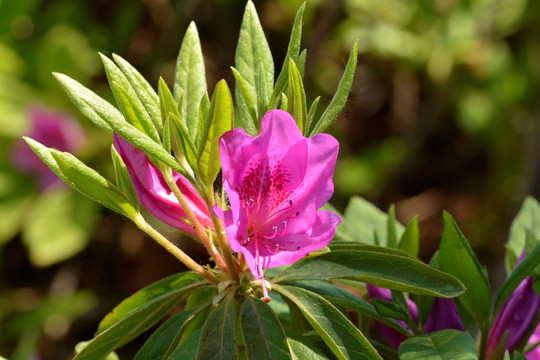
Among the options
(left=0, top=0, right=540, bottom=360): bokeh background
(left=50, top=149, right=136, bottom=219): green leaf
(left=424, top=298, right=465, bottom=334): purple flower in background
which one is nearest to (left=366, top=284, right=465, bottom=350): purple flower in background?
(left=424, top=298, right=465, bottom=334): purple flower in background

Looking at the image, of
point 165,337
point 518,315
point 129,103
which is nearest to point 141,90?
point 129,103

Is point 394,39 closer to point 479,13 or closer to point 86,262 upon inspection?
point 479,13

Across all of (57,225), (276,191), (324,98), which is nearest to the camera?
(276,191)

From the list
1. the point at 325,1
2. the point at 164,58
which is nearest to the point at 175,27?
the point at 164,58

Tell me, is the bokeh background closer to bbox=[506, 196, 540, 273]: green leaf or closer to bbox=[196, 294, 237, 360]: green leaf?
bbox=[506, 196, 540, 273]: green leaf

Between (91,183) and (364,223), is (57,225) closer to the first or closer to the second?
(364,223)

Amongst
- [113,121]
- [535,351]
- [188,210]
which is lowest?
[535,351]
